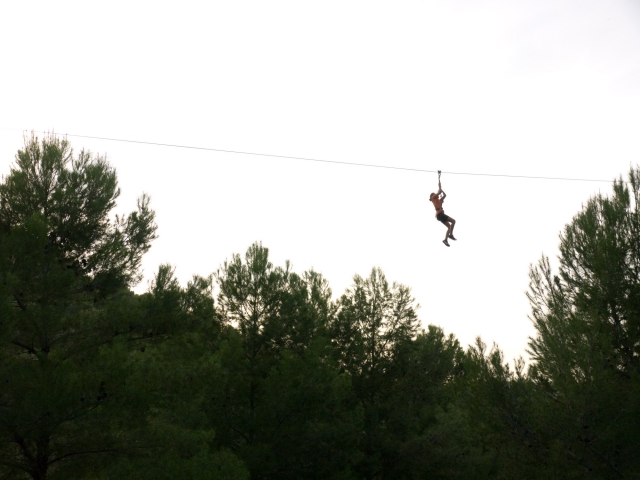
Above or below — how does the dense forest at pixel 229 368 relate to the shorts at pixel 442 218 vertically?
below

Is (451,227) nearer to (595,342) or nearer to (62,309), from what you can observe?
(595,342)

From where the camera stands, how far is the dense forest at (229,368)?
1044 cm

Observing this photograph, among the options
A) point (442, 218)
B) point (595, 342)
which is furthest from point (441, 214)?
point (595, 342)

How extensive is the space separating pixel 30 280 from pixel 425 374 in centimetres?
1258

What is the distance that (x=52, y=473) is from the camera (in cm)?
1099

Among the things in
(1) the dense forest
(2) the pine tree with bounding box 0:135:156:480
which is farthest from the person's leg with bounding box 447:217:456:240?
(2) the pine tree with bounding box 0:135:156:480

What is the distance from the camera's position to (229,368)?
1448 cm

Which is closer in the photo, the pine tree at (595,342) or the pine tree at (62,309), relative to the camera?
the pine tree at (62,309)

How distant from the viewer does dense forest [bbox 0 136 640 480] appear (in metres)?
10.4

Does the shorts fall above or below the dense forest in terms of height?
above

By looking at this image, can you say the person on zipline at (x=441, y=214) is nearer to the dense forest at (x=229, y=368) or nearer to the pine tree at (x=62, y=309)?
the dense forest at (x=229, y=368)

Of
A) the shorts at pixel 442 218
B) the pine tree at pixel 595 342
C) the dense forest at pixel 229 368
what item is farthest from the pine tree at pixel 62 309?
the pine tree at pixel 595 342

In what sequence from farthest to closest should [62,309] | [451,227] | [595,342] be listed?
1. [595,342]
2. [62,309]
3. [451,227]

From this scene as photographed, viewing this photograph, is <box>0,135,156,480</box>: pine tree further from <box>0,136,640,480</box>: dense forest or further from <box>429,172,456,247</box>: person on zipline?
<box>429,172,456,247</box>: person on zipline
